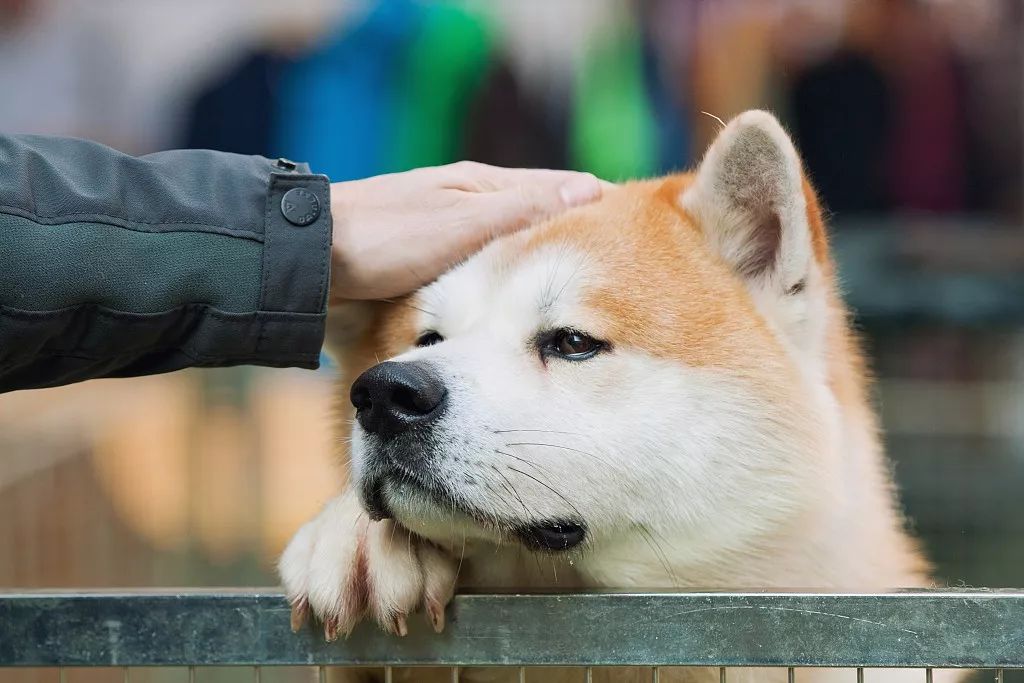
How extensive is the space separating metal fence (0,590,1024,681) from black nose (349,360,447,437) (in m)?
0.23

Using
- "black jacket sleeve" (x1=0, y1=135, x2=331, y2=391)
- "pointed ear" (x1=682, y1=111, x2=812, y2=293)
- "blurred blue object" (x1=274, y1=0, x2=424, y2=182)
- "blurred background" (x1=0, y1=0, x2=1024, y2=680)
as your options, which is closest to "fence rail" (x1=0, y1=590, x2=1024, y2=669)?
"black jacket sleeve" (x1=0, y1=135, x2=331, y2=391)

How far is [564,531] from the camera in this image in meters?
1.35

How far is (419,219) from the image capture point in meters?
1.53

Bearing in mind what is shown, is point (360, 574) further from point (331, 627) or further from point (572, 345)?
point (572, 345)

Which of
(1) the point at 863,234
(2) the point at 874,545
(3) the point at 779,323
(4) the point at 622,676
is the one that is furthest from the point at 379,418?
(1) the point at 863,234

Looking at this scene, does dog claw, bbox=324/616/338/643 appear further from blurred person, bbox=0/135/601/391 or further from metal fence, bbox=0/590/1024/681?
blurred person, bbox=0/135/601/391

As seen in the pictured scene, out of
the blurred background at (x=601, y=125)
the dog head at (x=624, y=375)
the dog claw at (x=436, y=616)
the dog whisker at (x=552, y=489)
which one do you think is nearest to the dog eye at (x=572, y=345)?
the dog head at (x=624, y=375)

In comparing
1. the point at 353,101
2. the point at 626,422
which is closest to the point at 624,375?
the point at 626,422

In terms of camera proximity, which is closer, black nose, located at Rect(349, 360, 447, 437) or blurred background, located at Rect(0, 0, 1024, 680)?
black nose, located at Rect(349, 360, 447, 437)

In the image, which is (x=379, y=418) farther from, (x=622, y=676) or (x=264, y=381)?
(x=264, y=381)

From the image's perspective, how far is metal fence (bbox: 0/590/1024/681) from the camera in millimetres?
1074

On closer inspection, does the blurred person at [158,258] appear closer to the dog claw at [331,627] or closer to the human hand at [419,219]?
the human hand at [419,219]

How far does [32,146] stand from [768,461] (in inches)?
40.3

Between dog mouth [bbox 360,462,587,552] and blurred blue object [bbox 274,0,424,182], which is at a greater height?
blurred blue object [bbox 274,0,424,182]
